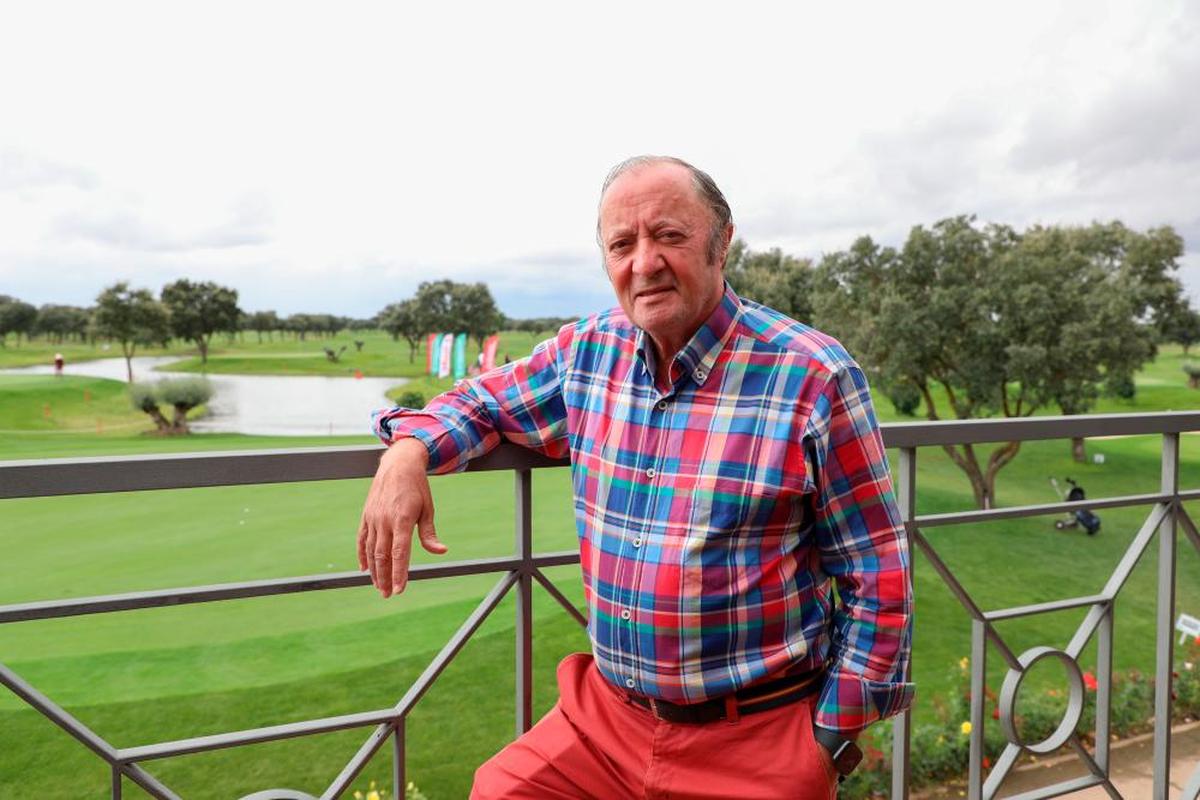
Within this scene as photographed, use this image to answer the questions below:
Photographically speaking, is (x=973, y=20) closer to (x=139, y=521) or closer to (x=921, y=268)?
(x=921, y=268)

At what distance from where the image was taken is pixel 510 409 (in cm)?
130

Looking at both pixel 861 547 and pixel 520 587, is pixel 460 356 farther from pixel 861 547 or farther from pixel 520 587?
pixel 861 547

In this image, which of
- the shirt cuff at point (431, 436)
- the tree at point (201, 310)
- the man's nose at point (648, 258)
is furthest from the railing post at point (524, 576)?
the tree at point (201, 310)

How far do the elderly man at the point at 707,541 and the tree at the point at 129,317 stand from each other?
155 feet

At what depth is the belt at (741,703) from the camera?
114cm

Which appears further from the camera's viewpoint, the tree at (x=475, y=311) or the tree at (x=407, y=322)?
the tree at (x=407, y=322)

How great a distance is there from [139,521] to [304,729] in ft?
89.7

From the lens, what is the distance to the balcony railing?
1.06m

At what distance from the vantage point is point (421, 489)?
115 centimetres

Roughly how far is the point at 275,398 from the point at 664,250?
52637 mm

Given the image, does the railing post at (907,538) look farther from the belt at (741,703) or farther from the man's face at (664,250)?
the man's face at (664,250)

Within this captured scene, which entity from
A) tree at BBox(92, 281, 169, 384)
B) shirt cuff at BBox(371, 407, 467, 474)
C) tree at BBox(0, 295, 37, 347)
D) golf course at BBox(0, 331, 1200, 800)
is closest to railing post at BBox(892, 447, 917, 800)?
shirt cuff at BBox(371, 407, 467, 474)

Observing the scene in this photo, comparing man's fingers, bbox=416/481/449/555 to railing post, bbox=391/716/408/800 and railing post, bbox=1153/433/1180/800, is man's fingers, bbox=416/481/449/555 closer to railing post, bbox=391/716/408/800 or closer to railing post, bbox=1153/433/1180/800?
railing post, bbox=391/716/408/800

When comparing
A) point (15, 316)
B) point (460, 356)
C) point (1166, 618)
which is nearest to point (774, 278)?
point (460, 356)
